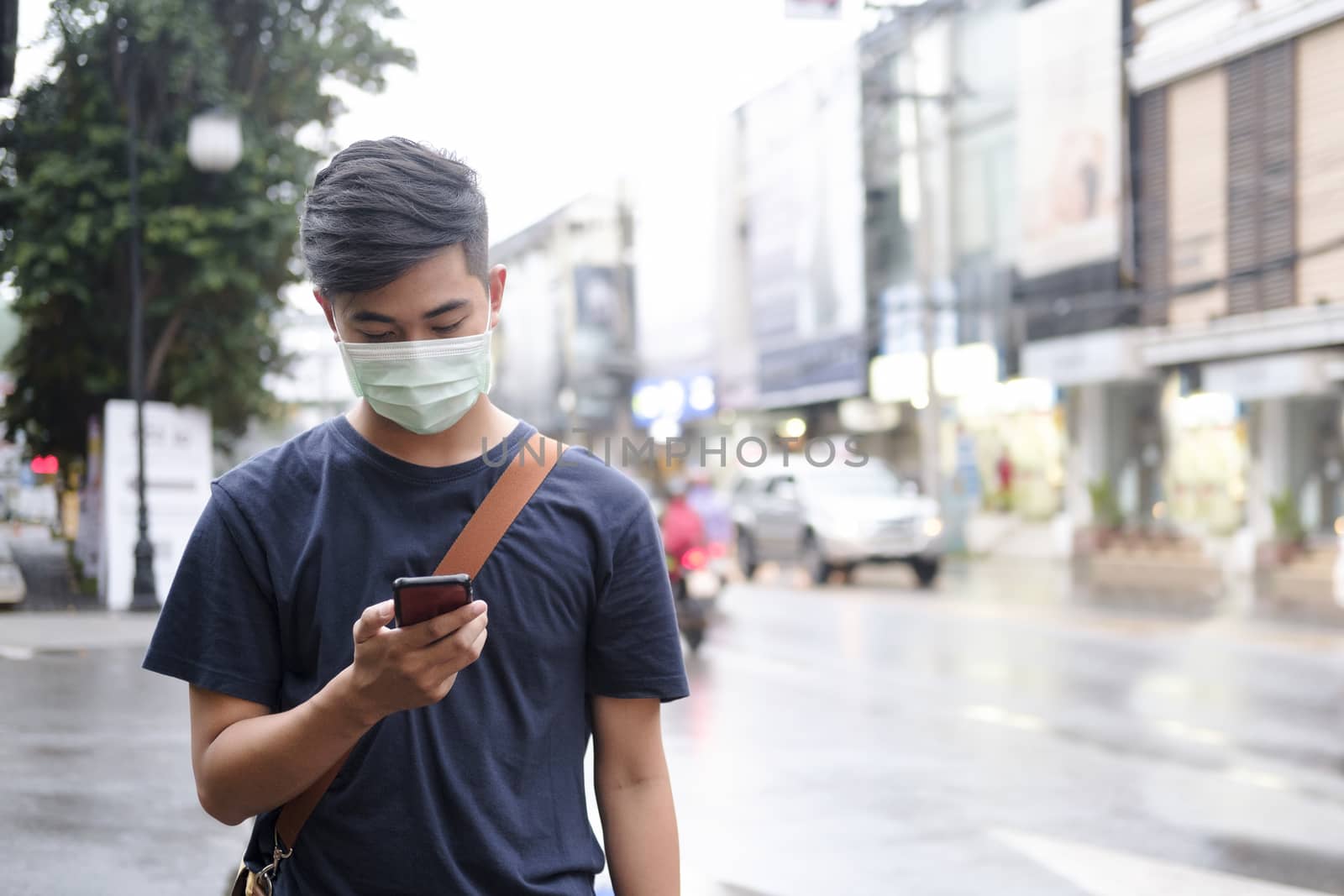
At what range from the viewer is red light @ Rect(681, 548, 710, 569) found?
44.8 ft

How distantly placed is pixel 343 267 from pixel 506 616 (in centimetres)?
51

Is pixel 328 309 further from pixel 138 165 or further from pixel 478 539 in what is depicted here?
pixel 138 165

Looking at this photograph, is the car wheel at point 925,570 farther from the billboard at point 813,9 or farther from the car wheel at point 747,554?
the billboard at point 813,9

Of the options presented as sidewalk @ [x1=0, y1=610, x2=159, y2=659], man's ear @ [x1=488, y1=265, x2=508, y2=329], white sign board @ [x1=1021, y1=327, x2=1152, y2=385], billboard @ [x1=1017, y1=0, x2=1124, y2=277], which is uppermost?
billboard @ [x1=1017, y1=0, x2=1124, y2=277]

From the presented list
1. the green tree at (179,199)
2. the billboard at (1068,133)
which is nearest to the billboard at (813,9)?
the billboard at (1068,133)

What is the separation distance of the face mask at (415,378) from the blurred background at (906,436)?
0.18 meters

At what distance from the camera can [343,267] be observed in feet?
6.39

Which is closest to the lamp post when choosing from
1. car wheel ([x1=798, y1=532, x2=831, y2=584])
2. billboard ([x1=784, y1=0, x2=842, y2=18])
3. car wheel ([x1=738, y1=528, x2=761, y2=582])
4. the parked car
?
billboard ([x1=784, y1=0, x2=842, y2=18])

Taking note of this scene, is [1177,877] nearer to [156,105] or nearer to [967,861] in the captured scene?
[967,861]

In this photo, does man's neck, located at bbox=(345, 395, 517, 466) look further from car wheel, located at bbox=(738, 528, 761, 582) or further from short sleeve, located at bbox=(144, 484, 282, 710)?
car wheel, located at bbox=(738, 528, 761, 582)

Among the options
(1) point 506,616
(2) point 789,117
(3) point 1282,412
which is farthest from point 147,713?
(2) point 789,117

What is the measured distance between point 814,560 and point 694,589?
340 inches

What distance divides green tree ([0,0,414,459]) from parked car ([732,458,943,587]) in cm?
891

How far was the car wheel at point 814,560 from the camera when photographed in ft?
73.3
